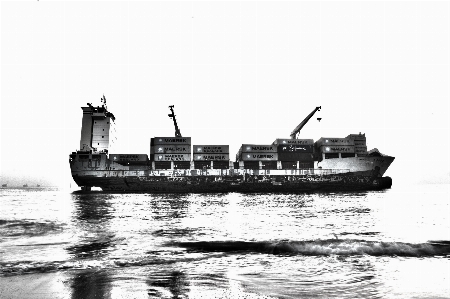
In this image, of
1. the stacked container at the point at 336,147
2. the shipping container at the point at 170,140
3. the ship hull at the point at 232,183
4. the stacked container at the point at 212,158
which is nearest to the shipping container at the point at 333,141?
the stacked container at the point at 336,147

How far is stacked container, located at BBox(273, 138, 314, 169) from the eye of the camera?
66750 millimetres

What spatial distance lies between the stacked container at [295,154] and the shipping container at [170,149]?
23.3 meters

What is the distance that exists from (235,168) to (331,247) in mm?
59412

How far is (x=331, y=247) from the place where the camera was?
324 inches

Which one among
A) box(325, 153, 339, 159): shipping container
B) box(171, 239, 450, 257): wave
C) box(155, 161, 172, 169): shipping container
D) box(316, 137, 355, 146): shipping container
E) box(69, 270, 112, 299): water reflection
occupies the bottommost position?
box(171, 239, 450, 257): wave

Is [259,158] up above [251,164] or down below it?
above

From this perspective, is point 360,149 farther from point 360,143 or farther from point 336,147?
point 336,147

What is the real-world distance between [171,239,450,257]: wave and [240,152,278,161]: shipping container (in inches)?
2243

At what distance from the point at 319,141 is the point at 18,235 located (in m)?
67.3

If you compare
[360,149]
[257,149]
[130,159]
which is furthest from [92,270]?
[360,149]

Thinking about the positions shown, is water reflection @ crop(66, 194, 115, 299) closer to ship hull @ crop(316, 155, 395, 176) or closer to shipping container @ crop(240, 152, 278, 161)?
shipping container @ crop(240, 152, 278, 161)

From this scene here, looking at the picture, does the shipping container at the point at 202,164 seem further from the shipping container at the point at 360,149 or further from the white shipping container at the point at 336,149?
the shipping container at the point at 360,149

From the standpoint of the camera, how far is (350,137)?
73.6 meters

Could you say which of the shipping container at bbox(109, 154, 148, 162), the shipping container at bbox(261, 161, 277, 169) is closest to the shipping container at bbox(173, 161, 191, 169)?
the shipping container at bbox(109, 154, 148, 162)
